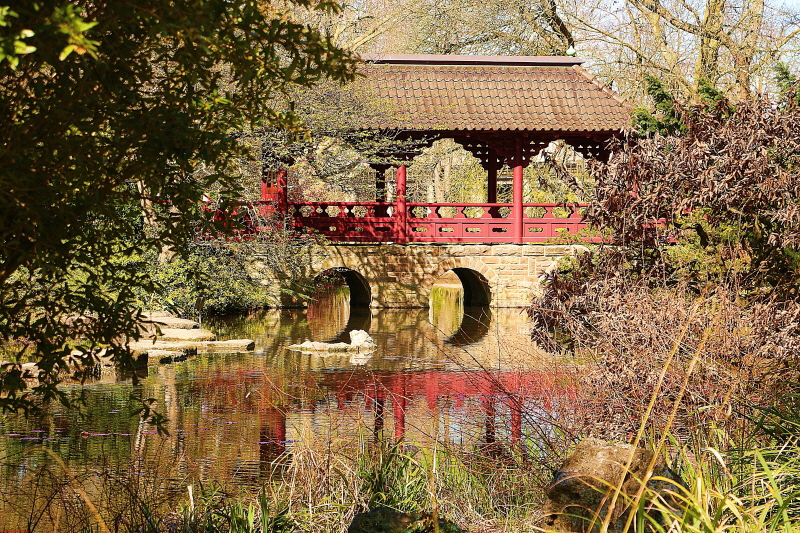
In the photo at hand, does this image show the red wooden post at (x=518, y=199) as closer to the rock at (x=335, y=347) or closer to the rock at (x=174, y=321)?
the rock at (x=335, y=347)

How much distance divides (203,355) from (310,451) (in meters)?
8.37

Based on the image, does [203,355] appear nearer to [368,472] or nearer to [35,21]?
[368,472]

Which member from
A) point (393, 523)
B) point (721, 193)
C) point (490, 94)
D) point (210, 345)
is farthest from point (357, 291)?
point (393, 523)

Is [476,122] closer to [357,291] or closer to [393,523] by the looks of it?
[357,291]

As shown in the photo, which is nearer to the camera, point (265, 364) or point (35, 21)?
point (35, 21)

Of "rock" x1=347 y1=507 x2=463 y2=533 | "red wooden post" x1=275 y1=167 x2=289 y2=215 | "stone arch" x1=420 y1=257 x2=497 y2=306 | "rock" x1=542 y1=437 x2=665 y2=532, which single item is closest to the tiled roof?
"red wooden post" x1=275 y1=167 x2=289 y2=215

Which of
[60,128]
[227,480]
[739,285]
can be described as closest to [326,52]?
[60,128]

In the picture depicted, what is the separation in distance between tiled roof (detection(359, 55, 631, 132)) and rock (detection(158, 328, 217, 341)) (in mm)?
6111

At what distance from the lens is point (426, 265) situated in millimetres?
19500

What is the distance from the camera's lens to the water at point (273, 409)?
21.2 feet

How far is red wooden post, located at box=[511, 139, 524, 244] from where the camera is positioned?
19719 millimetres

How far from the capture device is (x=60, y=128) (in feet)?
11.3

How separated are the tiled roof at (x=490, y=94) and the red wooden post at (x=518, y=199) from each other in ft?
3.04

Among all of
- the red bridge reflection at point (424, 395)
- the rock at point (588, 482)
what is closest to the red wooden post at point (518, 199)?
the red bridge reflection at point (424, 395)
